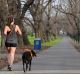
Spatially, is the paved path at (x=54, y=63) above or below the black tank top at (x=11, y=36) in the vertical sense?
below

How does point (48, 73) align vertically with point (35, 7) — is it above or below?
below

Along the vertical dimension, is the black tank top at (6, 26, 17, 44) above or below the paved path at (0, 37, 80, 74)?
above

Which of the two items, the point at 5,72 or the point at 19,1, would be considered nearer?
the point at 5,72

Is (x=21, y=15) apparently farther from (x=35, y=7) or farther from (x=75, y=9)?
(x=75, y=9)

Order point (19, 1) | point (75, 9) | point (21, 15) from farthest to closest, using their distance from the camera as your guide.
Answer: point (75, 9), point (19, 1), point (21, 15)

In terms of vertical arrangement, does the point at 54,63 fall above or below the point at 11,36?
below

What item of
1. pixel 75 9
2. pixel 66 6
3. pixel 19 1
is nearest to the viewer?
pixel 19 1

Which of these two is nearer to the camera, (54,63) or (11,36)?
(11,36)

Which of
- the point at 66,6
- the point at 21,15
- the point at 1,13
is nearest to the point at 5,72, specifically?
the point at 1,13

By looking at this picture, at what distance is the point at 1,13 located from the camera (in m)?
30.5

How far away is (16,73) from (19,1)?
34.6m

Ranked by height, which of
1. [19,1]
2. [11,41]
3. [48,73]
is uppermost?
[19,1]

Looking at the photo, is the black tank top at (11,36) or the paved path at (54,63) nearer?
the black tank top at (11,36)

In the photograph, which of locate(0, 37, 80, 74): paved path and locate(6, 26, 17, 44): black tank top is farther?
locate(0, 37, 80, 74): paved path
